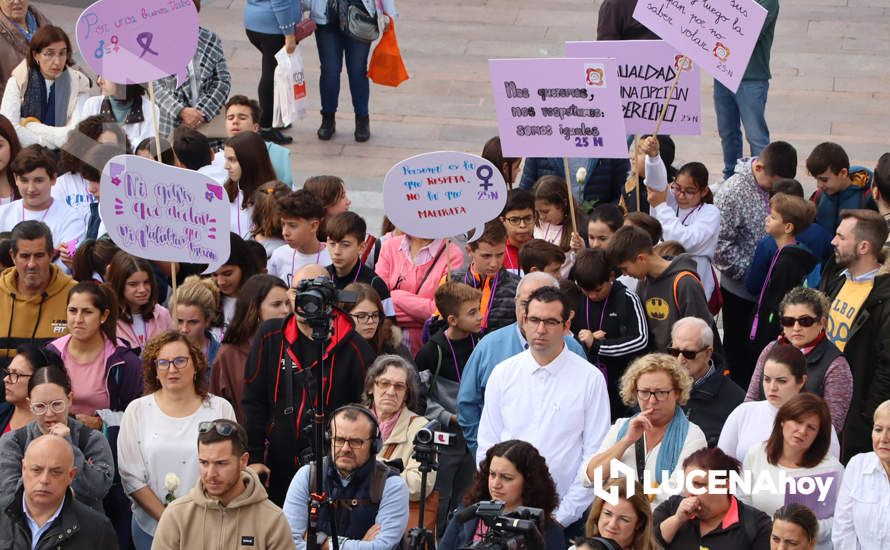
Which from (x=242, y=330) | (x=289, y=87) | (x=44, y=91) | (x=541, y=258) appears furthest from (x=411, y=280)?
(x=289, y=87)

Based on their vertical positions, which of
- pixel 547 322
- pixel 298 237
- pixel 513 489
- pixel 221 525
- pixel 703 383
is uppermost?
pixel 298 237

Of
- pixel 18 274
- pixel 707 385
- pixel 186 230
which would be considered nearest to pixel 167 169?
pixel 186 230

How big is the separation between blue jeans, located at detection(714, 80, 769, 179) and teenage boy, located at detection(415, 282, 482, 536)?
15.0ft

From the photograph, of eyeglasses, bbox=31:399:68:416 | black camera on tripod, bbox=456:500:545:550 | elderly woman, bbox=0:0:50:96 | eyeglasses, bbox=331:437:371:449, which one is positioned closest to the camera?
black camera on tripod, bbox=456:500:545:550

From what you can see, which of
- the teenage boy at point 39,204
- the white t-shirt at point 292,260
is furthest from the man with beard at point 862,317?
the teenage boy at point 39,204

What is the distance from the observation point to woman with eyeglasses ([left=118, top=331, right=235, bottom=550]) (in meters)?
7.85

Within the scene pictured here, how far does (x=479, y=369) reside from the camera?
8.25m

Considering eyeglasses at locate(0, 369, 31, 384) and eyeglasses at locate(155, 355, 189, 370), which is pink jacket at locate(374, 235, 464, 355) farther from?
eyeglasses at locate(0, 369, 31, 384)

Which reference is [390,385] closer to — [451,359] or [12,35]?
[451,359]

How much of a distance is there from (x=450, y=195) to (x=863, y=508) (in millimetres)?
3010

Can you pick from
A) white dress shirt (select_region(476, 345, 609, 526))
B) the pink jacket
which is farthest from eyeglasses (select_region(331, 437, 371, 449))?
the pink jacket

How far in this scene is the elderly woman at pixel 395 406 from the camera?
791 centimetres

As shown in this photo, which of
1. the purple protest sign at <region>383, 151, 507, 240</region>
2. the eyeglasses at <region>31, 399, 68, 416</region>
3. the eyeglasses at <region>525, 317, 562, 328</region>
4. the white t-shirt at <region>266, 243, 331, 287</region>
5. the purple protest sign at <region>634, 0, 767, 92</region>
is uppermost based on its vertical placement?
the purple protest sign at <region>634, 0, 767, 92</region>

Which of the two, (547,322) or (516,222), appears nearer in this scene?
(547,322)
